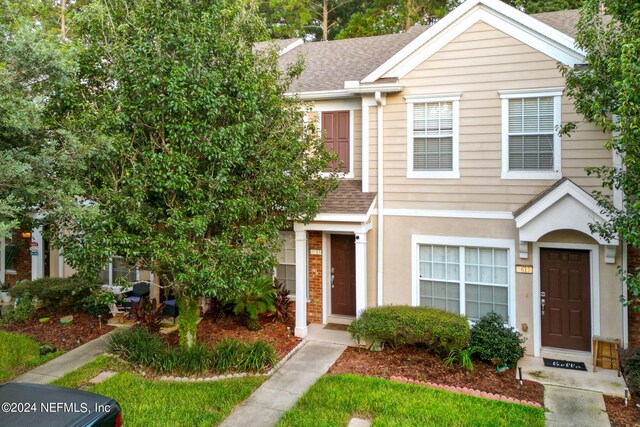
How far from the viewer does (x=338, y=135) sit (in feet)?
37.0

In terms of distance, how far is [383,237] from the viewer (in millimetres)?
10547

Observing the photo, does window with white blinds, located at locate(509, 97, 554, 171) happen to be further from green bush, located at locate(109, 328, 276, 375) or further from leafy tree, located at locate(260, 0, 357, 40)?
leafy tree, located at locate(260, 0, 357, 40)

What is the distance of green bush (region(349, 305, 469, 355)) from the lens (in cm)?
871

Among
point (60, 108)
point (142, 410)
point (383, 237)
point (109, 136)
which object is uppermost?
point (60, 108)

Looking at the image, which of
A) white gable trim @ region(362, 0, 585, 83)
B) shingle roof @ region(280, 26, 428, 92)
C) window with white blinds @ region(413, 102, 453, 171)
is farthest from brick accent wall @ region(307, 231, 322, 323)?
white gable trim @ region(362, 0, 585, 83)

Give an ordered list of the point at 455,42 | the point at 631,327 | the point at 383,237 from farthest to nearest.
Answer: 1. the point at 383,237
2. the point at 455,42
3. the point at 631,327

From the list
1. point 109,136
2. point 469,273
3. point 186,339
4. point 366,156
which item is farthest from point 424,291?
point 109,136

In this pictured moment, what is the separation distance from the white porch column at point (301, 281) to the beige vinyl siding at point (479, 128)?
2.16m

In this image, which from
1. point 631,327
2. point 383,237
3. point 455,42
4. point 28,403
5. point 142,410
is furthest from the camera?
point 383,237

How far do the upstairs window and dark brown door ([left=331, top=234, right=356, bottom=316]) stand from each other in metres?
4.12

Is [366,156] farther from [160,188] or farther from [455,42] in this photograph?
[160,188]

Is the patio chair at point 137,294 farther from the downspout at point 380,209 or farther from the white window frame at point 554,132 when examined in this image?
the white window frame at point 554,132

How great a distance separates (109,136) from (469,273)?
25.4 ft

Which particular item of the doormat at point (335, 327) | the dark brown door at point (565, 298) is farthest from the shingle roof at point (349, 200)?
the dark brown door at point (565, 298)
